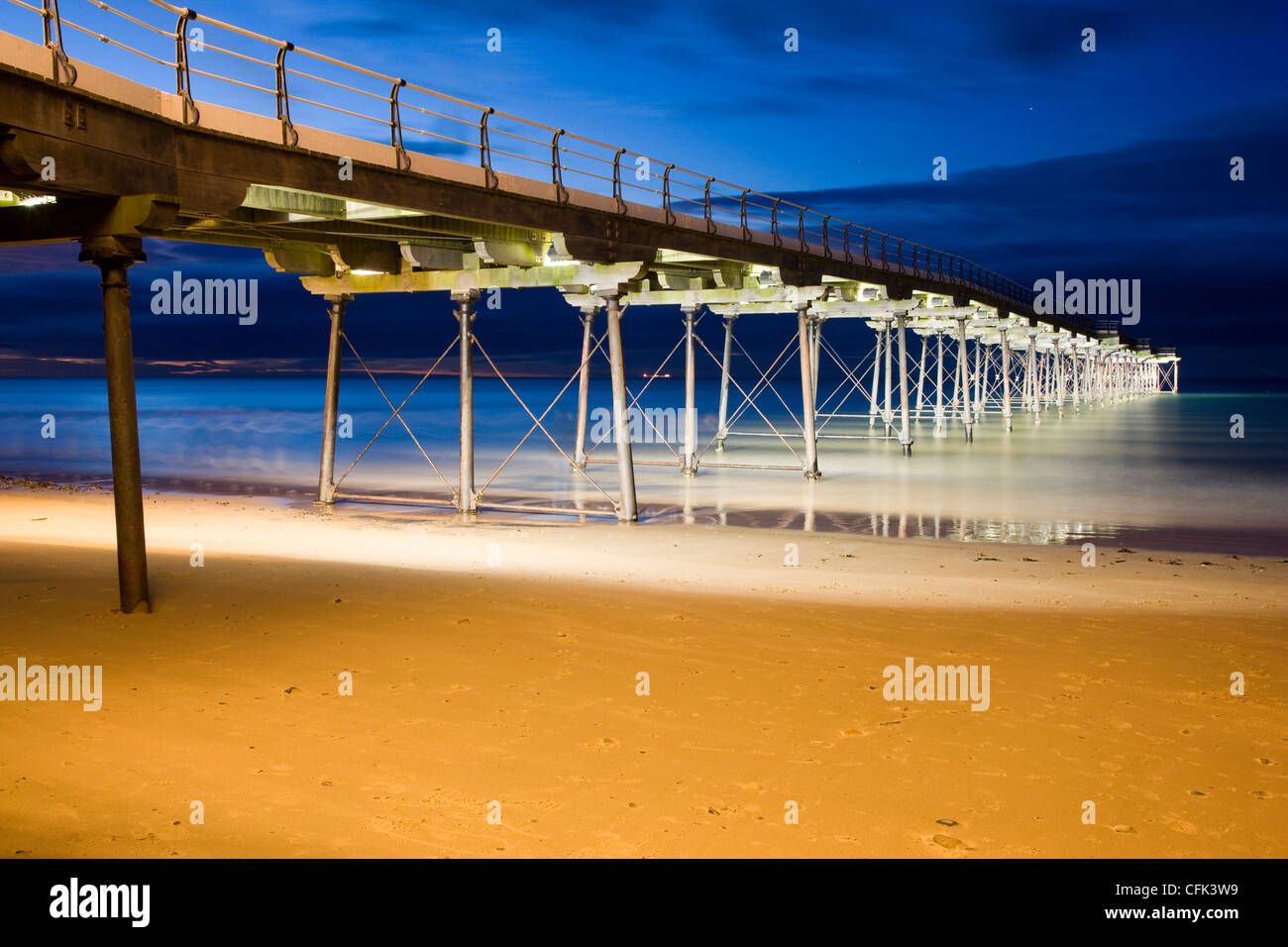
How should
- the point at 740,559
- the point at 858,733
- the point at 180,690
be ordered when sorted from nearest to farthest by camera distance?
1. the point at 858,733
2. the point at 180,690
3. the point at 740,559

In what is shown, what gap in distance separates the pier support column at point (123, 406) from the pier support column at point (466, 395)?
26.7ft

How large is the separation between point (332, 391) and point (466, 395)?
8.20ft

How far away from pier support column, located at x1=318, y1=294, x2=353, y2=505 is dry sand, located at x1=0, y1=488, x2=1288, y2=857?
22.1 feet

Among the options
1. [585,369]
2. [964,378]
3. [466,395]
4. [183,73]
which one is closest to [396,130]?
[183,73]

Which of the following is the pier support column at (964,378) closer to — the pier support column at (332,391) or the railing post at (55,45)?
the pier support column at (332,391)

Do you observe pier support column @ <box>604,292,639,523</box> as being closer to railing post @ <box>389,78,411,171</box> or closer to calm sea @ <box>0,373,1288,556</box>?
calm sea @ <box>0,373,1288,556</box>

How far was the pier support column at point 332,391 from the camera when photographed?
1756 centimetres

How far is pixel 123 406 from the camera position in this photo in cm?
847

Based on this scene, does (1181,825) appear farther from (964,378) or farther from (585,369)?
(964,378)

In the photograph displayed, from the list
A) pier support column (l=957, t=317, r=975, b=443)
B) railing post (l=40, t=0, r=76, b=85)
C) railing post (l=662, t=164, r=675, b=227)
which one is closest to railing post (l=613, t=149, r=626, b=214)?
railing post (l=662, t=164, r=675, b=227)

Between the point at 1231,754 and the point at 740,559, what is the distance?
7.51 m
